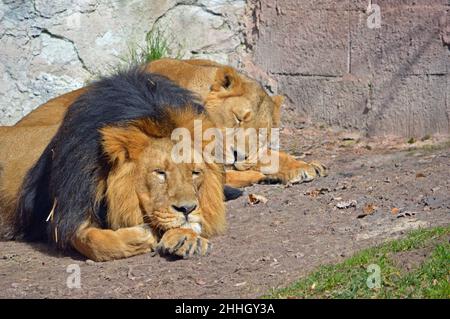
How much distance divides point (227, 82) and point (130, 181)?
2444mm

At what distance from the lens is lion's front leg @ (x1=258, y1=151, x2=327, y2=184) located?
8.07 m

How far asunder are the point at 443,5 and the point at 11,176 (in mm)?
4229

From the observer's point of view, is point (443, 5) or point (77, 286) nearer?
point (77, 286)

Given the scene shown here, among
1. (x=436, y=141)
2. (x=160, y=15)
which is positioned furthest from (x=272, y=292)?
(x=160, y=15)

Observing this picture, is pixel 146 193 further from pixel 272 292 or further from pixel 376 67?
pixel 376 67

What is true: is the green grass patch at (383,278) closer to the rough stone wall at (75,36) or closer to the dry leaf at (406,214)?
the dry leaf at (406,214)

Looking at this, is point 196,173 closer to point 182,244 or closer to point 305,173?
point 182,244

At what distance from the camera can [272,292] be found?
17.2ft

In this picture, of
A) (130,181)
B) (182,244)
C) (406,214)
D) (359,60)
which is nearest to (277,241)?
(182,244)

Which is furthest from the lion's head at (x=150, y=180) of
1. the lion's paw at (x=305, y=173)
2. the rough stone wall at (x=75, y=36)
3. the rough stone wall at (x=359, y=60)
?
the rough stone wall at (x=75, y=36)

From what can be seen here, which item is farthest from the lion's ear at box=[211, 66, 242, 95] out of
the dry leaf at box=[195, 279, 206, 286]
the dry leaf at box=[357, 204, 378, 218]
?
the dry leaf at box=[195, 279, 206, 286]

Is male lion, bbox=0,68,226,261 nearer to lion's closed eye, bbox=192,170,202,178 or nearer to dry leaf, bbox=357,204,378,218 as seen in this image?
lion's closed eye, bbox=192,170,202,178
